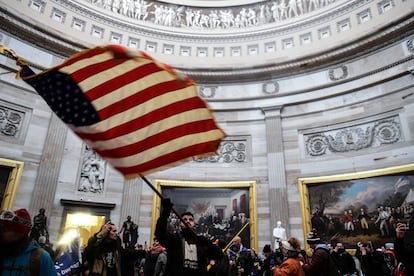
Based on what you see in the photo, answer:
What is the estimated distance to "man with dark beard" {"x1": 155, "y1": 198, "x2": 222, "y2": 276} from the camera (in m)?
3.36

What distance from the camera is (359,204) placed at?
39.2ft

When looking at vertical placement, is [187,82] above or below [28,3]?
below

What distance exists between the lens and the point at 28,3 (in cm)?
1421

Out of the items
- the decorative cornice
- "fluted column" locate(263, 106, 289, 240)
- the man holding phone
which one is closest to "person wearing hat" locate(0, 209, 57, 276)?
A: the man holding phone

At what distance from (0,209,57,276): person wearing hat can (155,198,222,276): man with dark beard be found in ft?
3.65

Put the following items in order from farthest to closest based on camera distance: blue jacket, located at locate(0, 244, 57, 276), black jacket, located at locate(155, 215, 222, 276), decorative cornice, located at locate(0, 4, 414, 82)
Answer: decorative cornice, located at locate(0, 4, 414, 82) < black jacket, located at locate(155, 215, 222, 276) < blue jacket, located at locate(0, 244, 57, 276)

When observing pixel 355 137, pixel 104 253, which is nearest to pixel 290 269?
pixel 104 253

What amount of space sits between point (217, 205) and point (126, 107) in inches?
446

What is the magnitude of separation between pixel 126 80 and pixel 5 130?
1147 centimetres

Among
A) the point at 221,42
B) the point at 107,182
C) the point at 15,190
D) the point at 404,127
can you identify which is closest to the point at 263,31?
the point at 221,42

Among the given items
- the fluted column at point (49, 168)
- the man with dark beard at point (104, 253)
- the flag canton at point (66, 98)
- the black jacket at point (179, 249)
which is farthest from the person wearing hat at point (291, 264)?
the fluted column at point (49, 168)

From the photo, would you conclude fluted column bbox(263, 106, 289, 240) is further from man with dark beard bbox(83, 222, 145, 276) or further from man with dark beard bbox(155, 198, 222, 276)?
man with dark beard bbox(155, 198, 222, 276)

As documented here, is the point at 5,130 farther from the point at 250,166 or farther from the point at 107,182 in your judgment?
the point at 250,166

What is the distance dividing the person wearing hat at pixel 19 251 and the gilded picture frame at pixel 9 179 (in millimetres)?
10683
